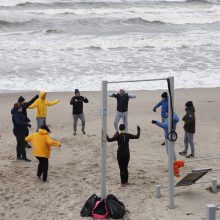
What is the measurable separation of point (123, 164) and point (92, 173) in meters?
1.20

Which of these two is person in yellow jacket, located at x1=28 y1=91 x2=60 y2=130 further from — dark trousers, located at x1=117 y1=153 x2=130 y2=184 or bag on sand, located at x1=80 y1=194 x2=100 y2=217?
bag on sand, located at x1=80 y1=194 x2=100 y2=217

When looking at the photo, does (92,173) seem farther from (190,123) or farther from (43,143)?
(190,123)

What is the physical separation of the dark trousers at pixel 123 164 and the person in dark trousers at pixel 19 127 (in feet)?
9.64

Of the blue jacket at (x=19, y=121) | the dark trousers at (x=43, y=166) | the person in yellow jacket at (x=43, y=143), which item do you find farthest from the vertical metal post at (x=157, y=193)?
the blue jacket at (x=19, y=121)

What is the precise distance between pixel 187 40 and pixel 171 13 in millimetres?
14978

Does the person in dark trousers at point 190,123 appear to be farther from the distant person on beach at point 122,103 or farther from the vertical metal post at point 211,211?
the vertical metal post at point 211,211

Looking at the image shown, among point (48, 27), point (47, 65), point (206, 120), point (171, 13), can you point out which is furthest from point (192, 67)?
point (171, 13)

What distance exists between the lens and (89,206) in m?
10.1

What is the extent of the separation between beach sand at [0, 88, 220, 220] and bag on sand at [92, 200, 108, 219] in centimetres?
31

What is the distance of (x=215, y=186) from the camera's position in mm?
10898

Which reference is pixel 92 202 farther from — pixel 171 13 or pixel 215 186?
pixel 171 13

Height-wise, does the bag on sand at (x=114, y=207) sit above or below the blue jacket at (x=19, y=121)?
below

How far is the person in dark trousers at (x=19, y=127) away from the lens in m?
13.4

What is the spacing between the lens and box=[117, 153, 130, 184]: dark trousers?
452 inches
